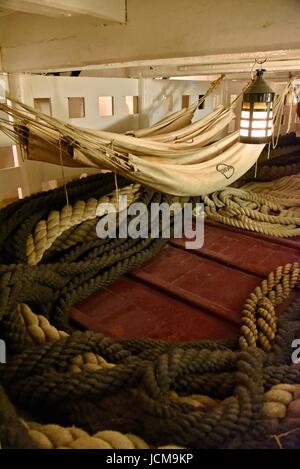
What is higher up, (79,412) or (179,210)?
(179,210)

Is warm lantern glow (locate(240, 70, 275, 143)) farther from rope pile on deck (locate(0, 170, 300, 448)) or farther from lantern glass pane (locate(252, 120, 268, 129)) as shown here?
rope pile on deck (locate(0, 170, 300, 448))

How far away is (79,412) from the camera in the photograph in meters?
0.92

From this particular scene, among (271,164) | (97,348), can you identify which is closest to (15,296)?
(97,348)

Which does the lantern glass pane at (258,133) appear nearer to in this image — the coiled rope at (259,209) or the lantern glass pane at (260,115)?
the lantern glass pane at (260,115)

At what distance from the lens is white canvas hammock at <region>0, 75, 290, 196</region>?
1.27m

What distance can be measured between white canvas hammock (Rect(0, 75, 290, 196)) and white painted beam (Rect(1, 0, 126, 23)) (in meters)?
0.38

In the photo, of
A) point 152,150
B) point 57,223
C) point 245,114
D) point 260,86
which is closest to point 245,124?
point 245,114

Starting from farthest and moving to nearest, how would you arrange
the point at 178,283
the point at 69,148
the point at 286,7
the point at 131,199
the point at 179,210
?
the point at 179,210, the point at 131,199, the point at 178,283, the point at 69,148, the point at 286,7

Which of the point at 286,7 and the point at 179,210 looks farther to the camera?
the point at 179,210

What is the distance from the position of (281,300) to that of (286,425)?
0.63 metres

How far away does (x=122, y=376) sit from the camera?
3.07ft

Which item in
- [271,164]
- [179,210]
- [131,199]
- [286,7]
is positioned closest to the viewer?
[286,7]

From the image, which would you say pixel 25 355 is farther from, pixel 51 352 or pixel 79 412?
pixel 79 412

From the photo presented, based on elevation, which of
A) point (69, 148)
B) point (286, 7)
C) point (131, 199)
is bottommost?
point (131, 199)
